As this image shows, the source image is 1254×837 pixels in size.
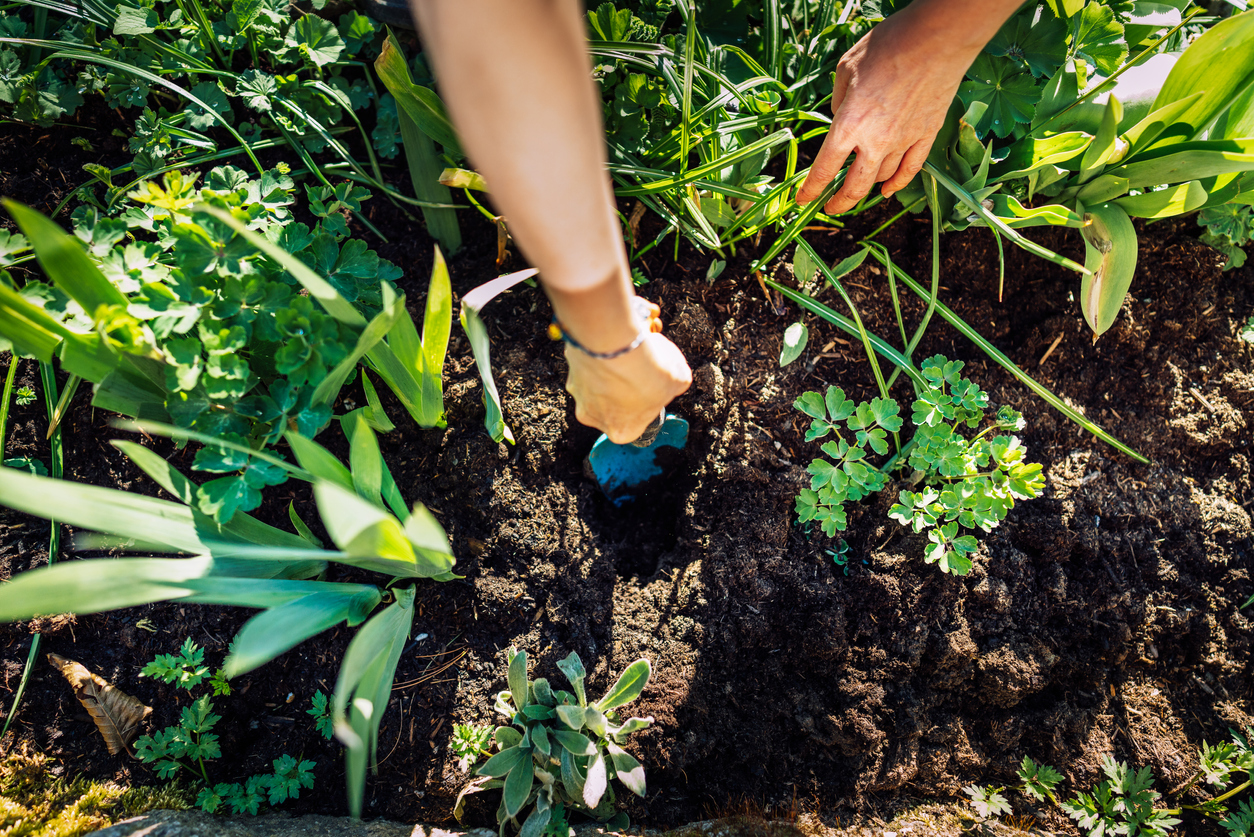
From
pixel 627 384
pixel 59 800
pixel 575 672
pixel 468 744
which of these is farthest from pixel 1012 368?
pixel 59 800

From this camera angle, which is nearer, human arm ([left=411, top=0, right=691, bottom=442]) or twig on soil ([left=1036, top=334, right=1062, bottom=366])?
human arm ([left=411, top=0, right=691, bottom=442])

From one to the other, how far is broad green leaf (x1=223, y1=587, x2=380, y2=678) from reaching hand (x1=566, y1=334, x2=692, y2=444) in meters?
0.46

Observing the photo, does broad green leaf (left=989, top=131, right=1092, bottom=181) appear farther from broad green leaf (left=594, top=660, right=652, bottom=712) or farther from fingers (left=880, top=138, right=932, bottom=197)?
broad green leaf (left=594, top=660, right=652, bottom=712)

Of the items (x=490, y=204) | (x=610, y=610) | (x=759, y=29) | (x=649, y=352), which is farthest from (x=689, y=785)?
(x=759, y=29)

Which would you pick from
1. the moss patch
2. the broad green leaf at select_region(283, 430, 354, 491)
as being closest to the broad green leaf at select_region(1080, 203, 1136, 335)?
the broad green leaf at select_region(283, 430, 354, 491)

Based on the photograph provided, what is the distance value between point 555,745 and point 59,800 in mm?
938

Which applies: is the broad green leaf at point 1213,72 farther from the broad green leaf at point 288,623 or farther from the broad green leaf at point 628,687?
the broad green leaf at point 288,623

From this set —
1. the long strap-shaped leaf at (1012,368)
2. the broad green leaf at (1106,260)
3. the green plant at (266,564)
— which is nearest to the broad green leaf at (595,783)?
the green plant at (266,564)

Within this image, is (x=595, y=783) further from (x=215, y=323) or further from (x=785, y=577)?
(x=215, y=323)

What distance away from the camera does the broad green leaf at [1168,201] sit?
116cm

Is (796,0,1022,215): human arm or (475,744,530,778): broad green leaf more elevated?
(796,0,1022,215): human arm

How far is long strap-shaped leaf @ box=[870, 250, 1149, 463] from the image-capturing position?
132 centimetres

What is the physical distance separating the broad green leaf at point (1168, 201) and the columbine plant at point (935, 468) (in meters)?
0.45

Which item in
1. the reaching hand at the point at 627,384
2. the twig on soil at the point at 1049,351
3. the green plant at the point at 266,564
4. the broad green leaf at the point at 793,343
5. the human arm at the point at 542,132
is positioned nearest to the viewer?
the human arm at the point at 542,132
